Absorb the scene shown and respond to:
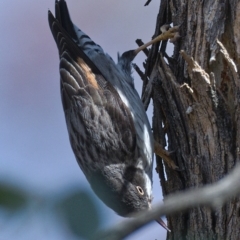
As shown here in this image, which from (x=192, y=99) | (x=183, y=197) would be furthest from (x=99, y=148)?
(x=183, y=197)

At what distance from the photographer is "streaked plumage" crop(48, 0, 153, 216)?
12.9ft

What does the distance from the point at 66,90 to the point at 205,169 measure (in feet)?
5.92

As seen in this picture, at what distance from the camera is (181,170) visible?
9.97ft

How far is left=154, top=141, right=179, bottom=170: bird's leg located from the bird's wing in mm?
457

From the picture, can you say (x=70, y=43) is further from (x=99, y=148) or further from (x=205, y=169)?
(x=205, y=169)

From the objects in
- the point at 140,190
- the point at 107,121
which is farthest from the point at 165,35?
the point at 140,190

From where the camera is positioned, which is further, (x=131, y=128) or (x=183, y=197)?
(x=131, y=128)

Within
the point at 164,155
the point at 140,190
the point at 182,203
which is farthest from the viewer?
the point at 140,190

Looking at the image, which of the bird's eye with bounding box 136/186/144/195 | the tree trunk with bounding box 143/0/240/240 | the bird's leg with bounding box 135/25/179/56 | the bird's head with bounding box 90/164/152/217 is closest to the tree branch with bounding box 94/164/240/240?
the tree trunk with bounding box 143/0/240/240

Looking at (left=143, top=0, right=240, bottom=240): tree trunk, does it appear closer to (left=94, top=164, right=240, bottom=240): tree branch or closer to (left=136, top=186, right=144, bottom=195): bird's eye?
(left=136, top=186, right=144, bottom=195): bird's eye

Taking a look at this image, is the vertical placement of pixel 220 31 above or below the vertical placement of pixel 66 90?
below

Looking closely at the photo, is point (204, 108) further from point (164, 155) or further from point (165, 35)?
point (165, 35)

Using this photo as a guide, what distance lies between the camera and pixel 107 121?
4.10 metres

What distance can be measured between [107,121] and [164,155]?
93 centimetres
